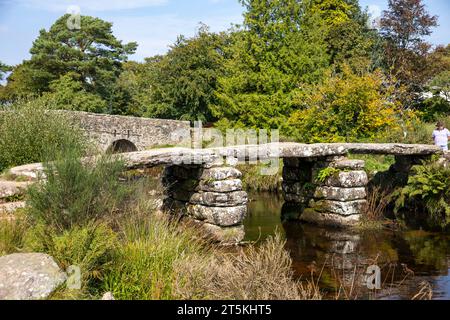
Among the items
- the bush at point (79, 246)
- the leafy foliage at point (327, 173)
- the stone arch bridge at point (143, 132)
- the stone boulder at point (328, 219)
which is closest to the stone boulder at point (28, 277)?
the bush at point (79, 246)

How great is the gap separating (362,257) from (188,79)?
2089 centimetres

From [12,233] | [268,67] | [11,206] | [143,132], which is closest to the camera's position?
[12,233]

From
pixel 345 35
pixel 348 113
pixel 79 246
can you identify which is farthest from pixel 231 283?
pixel 345 35

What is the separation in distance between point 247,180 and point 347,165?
618 centimetres

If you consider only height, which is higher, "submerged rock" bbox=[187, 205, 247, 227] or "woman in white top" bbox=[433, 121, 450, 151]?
"woman in white top" bbox=[433, 121, 450, 151]

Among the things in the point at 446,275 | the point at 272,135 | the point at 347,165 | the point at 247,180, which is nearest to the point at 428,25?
the point at 272,135

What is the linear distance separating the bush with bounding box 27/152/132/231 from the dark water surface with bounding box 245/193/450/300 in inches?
118

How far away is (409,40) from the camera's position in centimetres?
2828

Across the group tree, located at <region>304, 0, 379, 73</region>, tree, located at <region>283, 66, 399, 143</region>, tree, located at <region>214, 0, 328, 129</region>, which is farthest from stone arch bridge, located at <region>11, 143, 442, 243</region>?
tree, located at <region>304, 0, 379, 73</region>

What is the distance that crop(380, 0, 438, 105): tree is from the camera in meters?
26.9

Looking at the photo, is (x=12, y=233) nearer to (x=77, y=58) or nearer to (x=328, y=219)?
(x=328, y=219)

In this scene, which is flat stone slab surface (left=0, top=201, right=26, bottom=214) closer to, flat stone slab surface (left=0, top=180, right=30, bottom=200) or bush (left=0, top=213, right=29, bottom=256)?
flat stone slab surface (left=0, top=180, right=30, bottom=200)

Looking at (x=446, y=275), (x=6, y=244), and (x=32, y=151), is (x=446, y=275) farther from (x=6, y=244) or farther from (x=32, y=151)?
(x=32, y=151)

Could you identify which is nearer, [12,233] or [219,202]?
[12,233]
